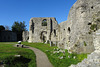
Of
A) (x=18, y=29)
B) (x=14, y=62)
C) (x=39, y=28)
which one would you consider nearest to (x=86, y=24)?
(x=14, y=62)

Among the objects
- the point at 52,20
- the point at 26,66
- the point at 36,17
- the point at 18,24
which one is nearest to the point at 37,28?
the point at 36,17

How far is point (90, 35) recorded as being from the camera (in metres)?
7.48

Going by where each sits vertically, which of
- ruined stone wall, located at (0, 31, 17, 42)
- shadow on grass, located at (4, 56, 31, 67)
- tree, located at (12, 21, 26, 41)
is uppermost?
tree, located at (12, 21, 26, 41)

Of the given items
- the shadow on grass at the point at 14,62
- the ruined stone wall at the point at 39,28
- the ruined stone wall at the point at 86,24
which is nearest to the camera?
the shadow on grass at the point at 14,62

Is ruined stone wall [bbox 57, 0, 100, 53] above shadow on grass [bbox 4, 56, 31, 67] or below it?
above

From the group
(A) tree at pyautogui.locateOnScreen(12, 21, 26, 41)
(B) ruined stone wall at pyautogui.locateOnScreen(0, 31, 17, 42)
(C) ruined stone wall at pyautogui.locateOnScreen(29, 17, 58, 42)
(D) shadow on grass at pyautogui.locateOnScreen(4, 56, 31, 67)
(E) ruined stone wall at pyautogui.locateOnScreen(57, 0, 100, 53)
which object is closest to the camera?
(D) shadow on grass at pyautogui.locateOnScreen(4, 56, 31, 67)

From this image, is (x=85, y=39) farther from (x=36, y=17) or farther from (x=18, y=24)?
(x=18, y=24)

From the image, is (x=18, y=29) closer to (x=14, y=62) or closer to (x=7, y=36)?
(x=7, y=36)

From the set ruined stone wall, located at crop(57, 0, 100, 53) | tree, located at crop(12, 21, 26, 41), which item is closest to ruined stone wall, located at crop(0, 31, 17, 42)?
tree, located at crop(12, 21, 26, 41)

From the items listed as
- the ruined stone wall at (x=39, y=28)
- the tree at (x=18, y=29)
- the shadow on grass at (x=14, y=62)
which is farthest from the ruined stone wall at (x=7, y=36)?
the shadow on grass at (x=14, y=62)

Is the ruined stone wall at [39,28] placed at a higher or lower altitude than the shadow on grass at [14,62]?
higher

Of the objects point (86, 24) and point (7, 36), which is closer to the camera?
point (86, 24)

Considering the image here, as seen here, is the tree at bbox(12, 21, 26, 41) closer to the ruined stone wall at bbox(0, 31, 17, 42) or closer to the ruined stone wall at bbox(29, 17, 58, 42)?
the ruined stone wall at bbox(0, 31, 17, 42)

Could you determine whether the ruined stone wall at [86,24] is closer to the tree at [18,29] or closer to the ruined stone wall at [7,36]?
the ruined stone wall at [7,36]
